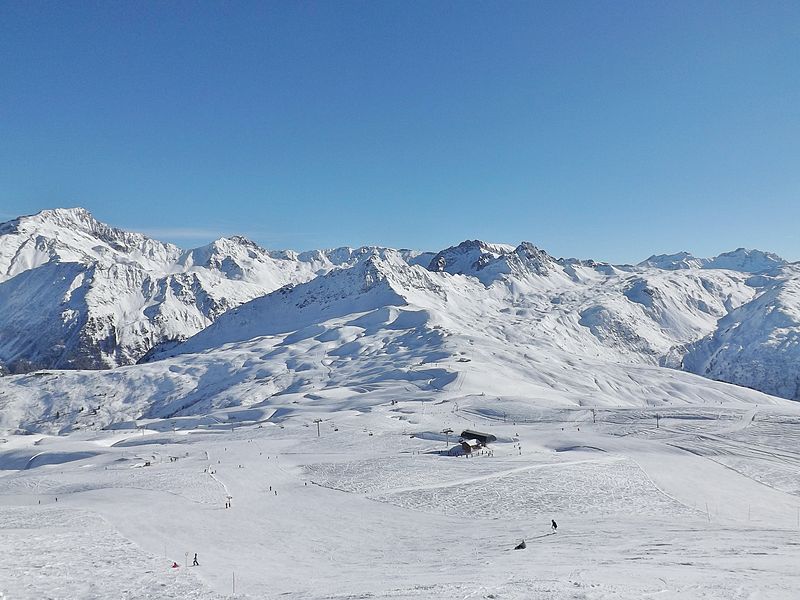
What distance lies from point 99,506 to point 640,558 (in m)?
45.1

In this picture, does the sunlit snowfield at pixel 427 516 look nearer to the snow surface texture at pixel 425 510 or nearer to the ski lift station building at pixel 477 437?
the snow surface texture at pixel 425 510

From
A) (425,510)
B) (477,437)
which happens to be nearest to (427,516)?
(425,510)

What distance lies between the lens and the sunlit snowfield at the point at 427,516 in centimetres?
2566

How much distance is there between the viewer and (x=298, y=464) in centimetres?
6694

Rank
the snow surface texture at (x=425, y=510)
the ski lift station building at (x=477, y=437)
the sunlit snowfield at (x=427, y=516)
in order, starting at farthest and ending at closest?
the ski lift station building at (x=477, y=437) → the snow surface texture at (x=425, y=510) → the sunlit snowfield at (x=427, y=516)

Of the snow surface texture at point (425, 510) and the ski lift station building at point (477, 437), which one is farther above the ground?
the ski lift station building at point (477, 437)

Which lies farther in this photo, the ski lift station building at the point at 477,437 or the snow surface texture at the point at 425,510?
the ski lift station building at the point at 477,437

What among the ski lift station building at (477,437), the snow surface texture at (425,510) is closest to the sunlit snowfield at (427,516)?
the snow surface texture at (425,510)

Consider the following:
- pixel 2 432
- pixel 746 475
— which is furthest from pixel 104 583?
pixel 2 432

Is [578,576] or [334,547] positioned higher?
[578,576]

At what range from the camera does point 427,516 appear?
1705 inches

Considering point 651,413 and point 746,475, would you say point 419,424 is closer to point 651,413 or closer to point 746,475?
point 651,413

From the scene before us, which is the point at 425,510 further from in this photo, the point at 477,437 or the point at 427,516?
the point at 477,437

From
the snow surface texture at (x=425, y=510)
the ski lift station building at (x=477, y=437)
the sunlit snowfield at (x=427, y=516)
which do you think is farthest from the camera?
the ski lift station building at (x=477, y=437)
